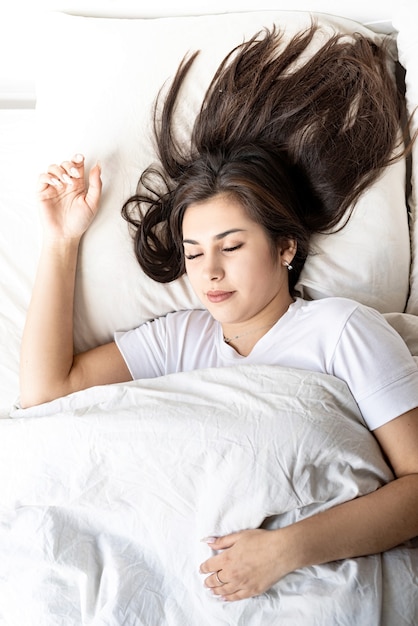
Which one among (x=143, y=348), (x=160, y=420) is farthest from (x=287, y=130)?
(x=160, y=420)

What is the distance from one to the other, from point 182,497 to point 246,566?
15 centimetres

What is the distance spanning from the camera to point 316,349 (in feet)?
4.54

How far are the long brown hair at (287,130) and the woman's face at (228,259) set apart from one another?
0.11m

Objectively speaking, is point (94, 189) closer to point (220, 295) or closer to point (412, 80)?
point (220, 295)

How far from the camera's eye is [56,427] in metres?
1.35

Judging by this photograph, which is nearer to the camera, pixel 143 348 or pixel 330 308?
pixel 330 308

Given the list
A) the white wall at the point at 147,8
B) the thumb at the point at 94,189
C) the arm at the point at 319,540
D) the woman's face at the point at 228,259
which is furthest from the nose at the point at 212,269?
the white wall at the point at 147,8

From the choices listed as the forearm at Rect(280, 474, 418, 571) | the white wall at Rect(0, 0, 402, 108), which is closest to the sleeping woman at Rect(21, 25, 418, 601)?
the white wall at Rect(0, 0, 402, 108)

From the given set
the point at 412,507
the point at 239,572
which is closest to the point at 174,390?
the point at 239,572

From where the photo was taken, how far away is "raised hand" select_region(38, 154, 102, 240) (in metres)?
1.51

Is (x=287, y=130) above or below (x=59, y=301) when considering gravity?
above

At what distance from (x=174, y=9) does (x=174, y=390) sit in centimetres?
84

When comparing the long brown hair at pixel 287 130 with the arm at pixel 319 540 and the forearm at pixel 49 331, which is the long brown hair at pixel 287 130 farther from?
the arm at pixel 319 540

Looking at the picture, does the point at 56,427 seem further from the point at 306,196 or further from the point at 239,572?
the point at 306,196
